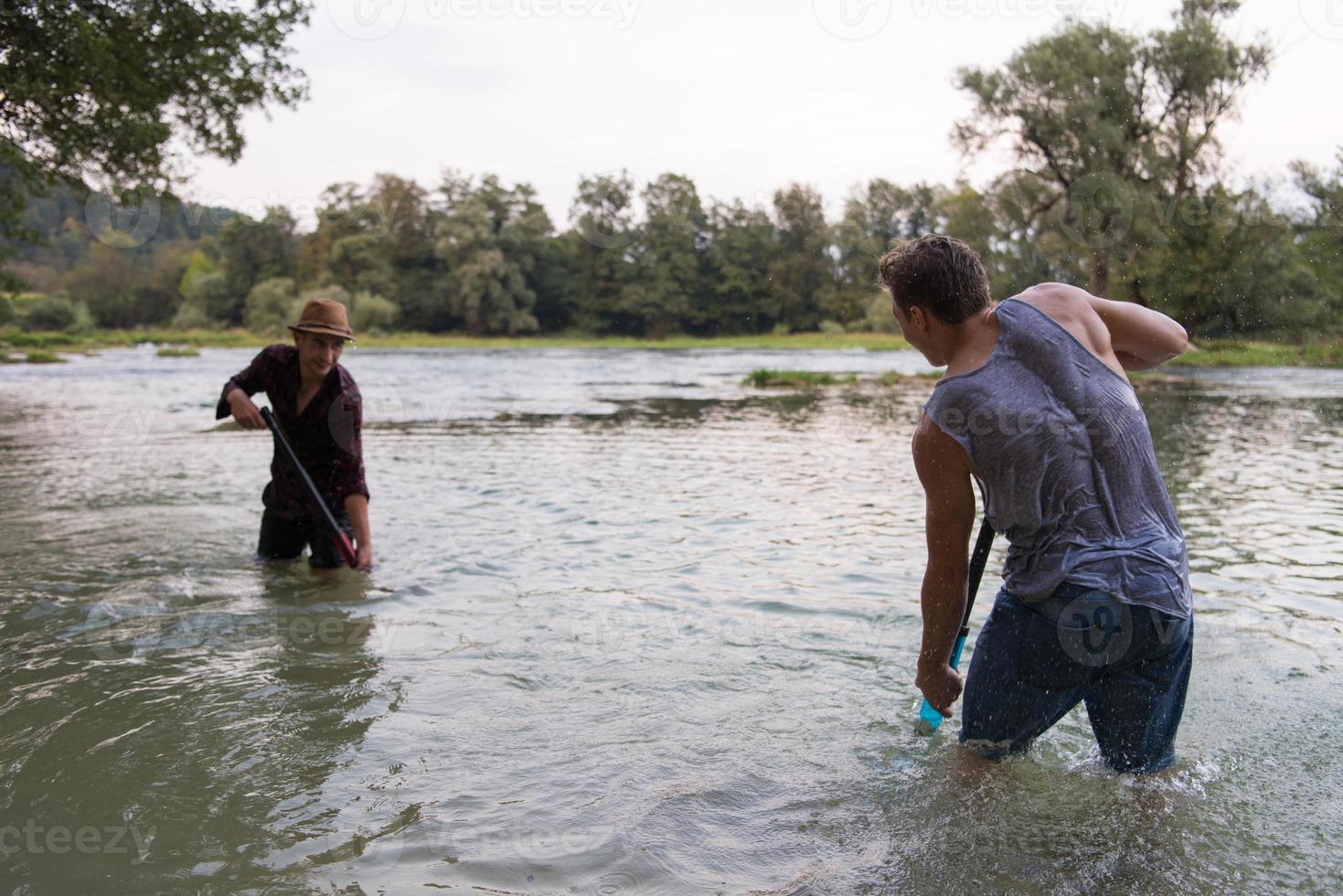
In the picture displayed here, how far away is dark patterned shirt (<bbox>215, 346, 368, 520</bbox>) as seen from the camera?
21.4 feet

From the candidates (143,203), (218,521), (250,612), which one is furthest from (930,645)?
(143,203)

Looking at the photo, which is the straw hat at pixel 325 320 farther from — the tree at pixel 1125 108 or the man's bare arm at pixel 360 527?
the tree at pixel 1125 108

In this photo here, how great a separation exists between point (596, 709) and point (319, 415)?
10.6 feet

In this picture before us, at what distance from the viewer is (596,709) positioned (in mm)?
4484

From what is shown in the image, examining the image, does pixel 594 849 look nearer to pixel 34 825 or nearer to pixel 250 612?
pixel 34 825

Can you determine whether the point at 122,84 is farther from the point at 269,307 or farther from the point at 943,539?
the point at 269,307

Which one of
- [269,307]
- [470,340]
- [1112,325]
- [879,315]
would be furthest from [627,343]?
[1112,325]

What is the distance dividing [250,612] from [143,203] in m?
15.0

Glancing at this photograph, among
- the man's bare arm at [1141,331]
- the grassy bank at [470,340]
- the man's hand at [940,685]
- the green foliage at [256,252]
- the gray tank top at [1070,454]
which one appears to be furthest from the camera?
the green foliage at [256,252]

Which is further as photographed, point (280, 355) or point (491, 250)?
point (491, 250)

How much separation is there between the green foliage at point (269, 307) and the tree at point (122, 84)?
5917cm

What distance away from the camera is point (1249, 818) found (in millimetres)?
3377

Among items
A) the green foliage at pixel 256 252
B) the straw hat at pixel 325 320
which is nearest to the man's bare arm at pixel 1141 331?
the straw hat at pixel 325 320

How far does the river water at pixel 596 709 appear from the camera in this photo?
316 centimetres
